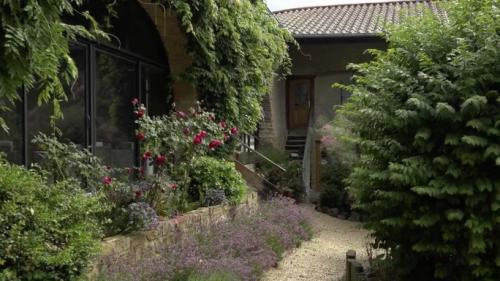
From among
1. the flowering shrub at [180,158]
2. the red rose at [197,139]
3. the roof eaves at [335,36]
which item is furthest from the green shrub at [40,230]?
the roof eaves at [335,36]

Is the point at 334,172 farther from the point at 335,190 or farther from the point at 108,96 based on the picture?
the point at 108,96

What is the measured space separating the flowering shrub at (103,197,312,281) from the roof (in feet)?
21.6

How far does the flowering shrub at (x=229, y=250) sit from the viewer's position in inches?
189

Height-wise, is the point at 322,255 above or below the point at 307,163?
below

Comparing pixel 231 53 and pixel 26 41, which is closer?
pixel 26 41

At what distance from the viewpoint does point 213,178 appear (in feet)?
25.1

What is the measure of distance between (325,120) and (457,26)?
9390mm

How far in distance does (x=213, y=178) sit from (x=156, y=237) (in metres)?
2.12

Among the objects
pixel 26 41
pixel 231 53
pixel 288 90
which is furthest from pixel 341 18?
pixel 26 41

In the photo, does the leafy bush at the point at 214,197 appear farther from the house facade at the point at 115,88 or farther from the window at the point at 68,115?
the window at the point at 68,115

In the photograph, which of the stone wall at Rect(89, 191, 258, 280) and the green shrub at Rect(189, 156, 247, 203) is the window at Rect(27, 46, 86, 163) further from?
the stone wall at Rect(89, 191, 258, 280)

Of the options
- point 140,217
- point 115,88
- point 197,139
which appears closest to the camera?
point 140,217

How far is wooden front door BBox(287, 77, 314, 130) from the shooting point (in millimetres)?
17172

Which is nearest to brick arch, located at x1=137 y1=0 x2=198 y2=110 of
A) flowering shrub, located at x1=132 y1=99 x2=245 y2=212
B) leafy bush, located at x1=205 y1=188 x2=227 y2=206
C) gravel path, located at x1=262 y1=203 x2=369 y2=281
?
flowering shrub, located at x1=132 y1=99 x2=245 y2=212
